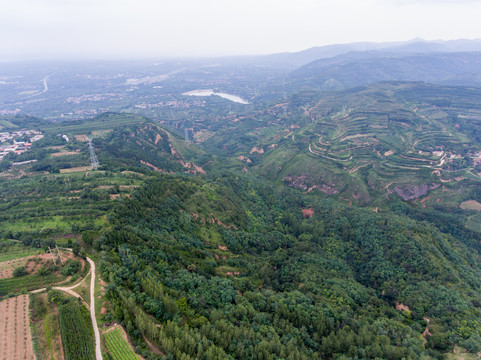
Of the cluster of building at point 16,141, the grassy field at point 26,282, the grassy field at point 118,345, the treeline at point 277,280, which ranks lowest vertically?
the treeline at point 277,280

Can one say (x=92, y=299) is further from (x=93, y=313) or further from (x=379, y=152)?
(x=379, y=152)

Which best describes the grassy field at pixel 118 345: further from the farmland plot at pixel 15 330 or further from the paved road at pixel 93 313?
the farmland plot at pixel 15 330

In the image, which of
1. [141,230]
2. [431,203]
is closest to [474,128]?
[431,203]

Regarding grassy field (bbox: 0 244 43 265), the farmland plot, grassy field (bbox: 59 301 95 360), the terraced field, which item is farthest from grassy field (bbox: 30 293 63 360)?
the terraced field

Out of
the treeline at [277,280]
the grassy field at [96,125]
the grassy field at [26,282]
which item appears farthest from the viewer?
the grassy field at [96,125]

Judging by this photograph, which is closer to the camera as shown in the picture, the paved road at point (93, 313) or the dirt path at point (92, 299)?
the paved road at point (93, 313)

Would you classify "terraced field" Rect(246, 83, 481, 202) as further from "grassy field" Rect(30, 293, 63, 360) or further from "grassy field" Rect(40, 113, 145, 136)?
"grassy field" Rect(30, 293, 63, 360)

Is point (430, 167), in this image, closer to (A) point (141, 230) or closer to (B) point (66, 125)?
(A) point (141, 230)

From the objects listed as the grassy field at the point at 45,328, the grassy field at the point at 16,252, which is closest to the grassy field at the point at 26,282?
the grassy field at the point at 45,328
